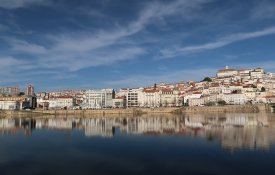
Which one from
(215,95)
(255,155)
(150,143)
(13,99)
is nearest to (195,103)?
(215,95)

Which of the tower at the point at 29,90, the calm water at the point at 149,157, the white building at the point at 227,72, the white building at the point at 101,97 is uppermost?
the white building at the point at 227,72

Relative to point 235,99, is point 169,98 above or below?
above

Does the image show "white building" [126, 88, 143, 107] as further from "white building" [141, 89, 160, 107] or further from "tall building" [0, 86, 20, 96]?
"tall building" [0, 86, 20, 96]

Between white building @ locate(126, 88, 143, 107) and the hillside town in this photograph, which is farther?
white building @ locate(126, 88, 143, 107)

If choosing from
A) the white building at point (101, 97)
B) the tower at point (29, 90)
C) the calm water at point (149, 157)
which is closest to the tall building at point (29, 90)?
the tower at point (29, 90)

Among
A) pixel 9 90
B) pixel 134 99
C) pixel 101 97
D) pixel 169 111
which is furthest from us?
pixel 9 90

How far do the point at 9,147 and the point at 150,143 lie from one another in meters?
8.79

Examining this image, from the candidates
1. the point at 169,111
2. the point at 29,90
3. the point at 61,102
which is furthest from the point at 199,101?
the point at 29,90

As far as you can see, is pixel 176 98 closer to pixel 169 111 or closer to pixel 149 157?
pixel 169 111

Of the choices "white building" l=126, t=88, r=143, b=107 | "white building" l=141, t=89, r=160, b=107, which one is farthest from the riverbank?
"white building" l=126, t=88, r=143, b=107

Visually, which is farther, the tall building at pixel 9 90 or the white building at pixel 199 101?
the tall building at pixel 9 90

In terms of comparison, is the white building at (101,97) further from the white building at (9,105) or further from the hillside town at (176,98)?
the white building at (9,105)

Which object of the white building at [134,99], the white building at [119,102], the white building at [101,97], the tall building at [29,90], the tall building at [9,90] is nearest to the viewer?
the white building at [134,99]

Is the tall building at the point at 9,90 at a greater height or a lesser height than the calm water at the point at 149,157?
greater
